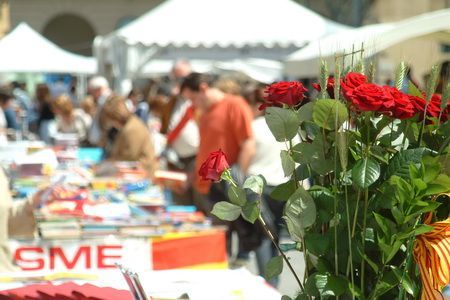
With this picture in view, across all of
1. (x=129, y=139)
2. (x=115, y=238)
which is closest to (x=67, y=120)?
(x=129, y=139)

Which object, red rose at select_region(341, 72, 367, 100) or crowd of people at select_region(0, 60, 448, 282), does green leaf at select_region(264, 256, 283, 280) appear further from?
crowd of people at select_region(0, 60, 448, 282)

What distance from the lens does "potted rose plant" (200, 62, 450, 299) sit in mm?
2082

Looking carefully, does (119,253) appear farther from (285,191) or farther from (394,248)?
(394,248)

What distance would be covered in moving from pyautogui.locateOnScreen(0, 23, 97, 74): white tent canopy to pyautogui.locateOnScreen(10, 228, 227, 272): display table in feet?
33.4

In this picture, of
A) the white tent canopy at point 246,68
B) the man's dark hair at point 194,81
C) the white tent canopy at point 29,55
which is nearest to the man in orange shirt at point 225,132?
the man's dark hair at point 194,81

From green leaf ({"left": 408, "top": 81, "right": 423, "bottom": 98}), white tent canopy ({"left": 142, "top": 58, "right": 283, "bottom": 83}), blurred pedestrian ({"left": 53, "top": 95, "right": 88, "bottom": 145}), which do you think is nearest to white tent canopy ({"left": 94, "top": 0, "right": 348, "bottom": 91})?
blurred pedestrian ({"left": 53, "top": 95, "right": 88, "bottom": 145})

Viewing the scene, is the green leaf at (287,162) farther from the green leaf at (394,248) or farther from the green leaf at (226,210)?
the green leaf at (394,248)

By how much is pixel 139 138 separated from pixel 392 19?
21818mm

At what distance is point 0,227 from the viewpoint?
414cm

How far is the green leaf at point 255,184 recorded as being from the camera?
222 centimetres

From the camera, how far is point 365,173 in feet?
6.81

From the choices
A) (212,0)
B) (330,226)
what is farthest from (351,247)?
(212,0)

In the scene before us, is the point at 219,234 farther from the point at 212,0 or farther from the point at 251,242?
the point at 212,0

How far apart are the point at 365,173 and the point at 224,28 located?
12.3 m
